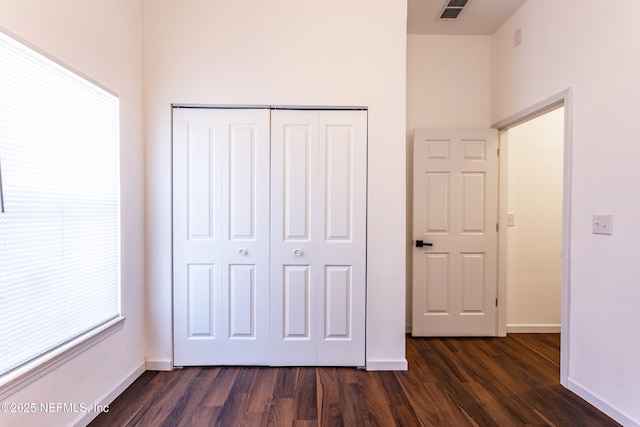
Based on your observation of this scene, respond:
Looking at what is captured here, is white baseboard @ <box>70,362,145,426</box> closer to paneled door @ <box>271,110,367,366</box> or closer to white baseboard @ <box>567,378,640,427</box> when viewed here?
paneled door @ <box>271,110,367,366</box>

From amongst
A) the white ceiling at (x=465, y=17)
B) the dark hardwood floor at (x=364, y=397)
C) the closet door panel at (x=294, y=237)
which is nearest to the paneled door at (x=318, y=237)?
the closet door panel at (x=294, y=237)

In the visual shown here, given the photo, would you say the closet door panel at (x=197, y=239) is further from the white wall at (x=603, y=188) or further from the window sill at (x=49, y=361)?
the white wall at (x=603, y=188)

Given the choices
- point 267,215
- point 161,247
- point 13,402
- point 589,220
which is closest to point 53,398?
point 13,402

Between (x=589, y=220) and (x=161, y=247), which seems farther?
(x=161, y=247)

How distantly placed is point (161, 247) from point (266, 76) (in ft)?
5.11

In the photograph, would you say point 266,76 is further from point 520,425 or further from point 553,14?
point 520,425

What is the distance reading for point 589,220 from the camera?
1948 millimetres

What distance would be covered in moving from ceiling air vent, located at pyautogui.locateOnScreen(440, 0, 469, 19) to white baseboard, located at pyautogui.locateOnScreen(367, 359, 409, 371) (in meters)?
3.01

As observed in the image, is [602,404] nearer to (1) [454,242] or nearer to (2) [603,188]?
(2) [603,188]

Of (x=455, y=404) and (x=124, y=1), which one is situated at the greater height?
(x=124, y=1)

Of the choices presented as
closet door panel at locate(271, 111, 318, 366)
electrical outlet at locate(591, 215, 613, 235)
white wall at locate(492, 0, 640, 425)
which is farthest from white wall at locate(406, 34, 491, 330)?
electrical outlet at locate(591, 215, 613, 235)

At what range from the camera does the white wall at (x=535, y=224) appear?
3.07 m

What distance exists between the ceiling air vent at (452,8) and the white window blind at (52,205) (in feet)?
9.07

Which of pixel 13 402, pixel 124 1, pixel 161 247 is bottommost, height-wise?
pixel 13 402
